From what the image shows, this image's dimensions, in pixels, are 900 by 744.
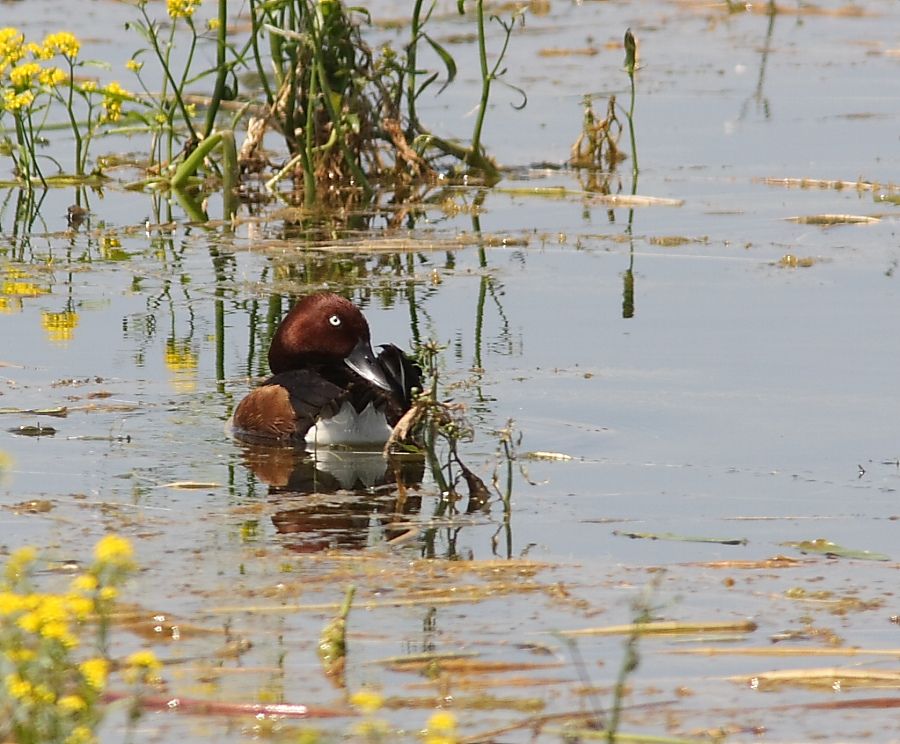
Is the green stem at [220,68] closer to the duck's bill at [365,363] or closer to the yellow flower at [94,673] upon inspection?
the duck's bill at [365,363]

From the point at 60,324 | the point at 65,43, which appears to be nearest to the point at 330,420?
the point at 60,324

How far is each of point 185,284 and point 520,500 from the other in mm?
4154

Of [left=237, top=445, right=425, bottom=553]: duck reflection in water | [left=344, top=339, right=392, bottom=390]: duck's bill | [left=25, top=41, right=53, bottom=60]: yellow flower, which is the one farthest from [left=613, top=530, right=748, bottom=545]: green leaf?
[left=25, top=41, right=53, bottom=60]: yellow flower

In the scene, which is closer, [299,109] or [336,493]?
[336,493]

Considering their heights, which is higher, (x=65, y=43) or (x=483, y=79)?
(x=65, y=43)

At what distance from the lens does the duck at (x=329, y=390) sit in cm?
774

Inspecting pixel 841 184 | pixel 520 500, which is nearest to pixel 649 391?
pixel 520 500

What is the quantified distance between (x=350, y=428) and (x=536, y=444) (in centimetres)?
76

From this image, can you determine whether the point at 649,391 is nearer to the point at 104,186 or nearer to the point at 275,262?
the point at 275,262

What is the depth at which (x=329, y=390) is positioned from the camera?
7887mm

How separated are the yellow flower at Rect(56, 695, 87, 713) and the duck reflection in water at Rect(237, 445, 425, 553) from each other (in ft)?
8.36

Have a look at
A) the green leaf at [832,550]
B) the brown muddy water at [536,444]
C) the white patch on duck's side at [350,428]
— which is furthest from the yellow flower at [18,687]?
the white patch on duck's side at [350,428]

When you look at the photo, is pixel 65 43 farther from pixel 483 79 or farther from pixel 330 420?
pixel 330 420

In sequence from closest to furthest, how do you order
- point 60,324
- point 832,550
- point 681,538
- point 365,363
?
1. point 832,550
2. point 681,538
3. point 365,363
4. point 60,324
